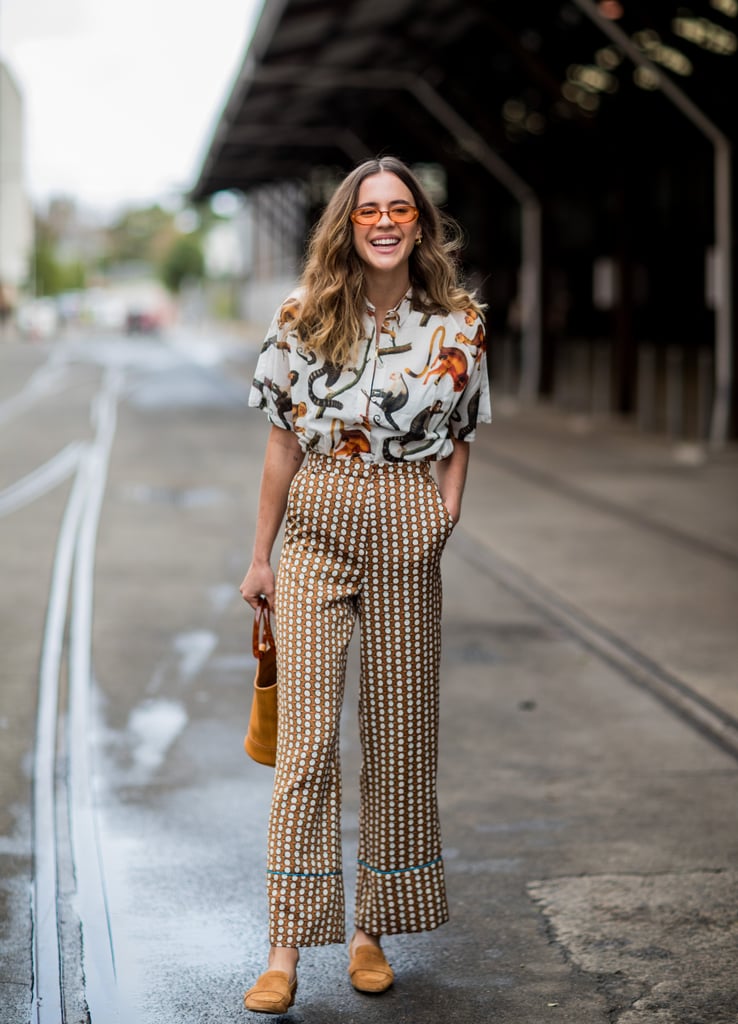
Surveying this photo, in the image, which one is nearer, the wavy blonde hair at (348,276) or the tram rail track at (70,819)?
the wavy blonde hair at (348,276)

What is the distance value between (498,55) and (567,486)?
14140mm

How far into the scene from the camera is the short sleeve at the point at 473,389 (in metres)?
3.69

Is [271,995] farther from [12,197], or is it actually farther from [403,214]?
[12,197]

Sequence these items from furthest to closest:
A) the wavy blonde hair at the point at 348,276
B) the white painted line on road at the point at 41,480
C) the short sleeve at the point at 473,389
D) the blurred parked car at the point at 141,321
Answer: the blurred parked car at the point at 141,321
the white painted line on road at the point at 41,480
the short sleeve at the point at 473,389
the wavy blonde hair at the point at 348,276

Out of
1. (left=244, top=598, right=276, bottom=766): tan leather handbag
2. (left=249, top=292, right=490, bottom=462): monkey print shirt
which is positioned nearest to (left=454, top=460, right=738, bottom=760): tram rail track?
(left=244, top=598, right=276, bottom=766): tan leather handbag

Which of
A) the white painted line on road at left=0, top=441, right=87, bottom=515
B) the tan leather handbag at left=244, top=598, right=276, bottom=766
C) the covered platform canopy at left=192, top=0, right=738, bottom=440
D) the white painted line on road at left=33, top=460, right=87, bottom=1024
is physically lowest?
the white painted line on road at left=33, top=460, right=87, bottom=1024

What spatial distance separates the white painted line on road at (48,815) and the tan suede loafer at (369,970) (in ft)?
2.30

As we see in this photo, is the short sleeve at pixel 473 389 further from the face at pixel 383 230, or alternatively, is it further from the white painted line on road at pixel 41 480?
the white painted line on road at pixel 41 480

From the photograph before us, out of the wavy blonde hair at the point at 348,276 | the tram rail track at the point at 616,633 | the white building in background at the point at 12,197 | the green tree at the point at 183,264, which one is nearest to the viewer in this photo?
the wavy blonde hair at the point at 348,276

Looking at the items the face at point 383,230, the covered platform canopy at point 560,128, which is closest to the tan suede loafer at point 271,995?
the face at point 383,230

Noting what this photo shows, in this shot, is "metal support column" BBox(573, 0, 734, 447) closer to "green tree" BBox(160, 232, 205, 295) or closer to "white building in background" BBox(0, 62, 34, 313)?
"white building in background" BBox(0, 62, 34, 313)

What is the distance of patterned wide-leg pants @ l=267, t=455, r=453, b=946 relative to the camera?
141 inches

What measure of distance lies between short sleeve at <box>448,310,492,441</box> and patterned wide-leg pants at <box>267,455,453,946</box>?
0.19 metres

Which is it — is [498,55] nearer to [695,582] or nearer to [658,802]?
[695,582]
